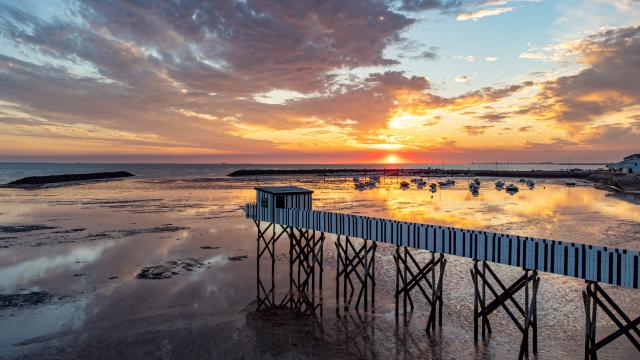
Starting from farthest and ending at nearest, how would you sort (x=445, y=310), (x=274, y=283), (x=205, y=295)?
(x=274, y=283)
(x=205, y=295)
(x=445, y=310)

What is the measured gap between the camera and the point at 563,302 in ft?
80.2

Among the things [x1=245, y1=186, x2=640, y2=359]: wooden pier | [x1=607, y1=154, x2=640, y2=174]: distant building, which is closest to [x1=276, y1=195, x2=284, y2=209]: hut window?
[x1=245, y1=186, x2=640, y2=359]: wooden pier

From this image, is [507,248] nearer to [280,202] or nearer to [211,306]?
[280,202]

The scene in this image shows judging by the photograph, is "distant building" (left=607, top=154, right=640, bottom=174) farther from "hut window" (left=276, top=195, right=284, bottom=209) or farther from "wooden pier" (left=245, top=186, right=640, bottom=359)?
"hut window" (left=276, top=195, right=284, bottom=209)

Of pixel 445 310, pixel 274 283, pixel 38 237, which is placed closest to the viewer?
pixel 445 310

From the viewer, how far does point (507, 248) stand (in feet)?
62.5

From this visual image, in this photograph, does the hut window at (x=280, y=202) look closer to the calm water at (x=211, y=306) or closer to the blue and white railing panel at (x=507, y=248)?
the blue and white railing panel at (x=507, y=248)

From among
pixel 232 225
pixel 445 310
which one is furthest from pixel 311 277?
pixel 232 225

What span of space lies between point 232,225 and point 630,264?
138 ft

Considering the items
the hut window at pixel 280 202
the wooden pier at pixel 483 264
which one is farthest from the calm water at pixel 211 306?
the hut window at pixel 280 202

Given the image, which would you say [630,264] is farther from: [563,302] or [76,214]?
[76,214]

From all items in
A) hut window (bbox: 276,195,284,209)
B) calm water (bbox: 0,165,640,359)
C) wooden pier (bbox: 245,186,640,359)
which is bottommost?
calm water (bbox: 0,165,640,359)

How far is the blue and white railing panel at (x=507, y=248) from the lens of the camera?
1623 cm

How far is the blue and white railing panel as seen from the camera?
639 inches
